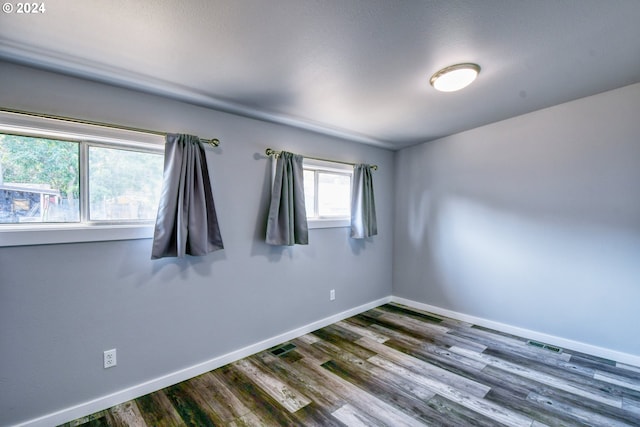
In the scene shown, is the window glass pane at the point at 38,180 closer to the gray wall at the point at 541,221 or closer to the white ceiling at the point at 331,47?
the white ceiling at the point at 331,47

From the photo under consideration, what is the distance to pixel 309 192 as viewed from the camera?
10.7 ft

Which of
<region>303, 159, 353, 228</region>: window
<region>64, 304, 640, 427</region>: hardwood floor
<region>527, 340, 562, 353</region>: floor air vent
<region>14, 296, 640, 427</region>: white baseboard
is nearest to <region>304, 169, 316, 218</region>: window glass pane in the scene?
<region>303, 159, 353, 228</region>: window

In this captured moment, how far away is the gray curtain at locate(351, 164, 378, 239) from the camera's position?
3518mm

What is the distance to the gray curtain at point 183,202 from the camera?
6.79ft

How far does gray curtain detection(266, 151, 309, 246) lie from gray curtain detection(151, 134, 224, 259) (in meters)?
0.60

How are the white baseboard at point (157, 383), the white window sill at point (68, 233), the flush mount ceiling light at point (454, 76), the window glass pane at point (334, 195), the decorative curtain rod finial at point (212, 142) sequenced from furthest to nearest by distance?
1. the window glass pane at point (334, 195)
2. the decorative curtain rod finial at point (212, 142)
3. the flush mount ceiling light at point (454, 76)
4. the white baseboard at point (157, 383)
5. the white window sill at point (68, 233)

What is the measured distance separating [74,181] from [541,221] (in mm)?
4039

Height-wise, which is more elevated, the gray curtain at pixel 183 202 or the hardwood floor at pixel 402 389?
the gray curtain at pixel 183 202

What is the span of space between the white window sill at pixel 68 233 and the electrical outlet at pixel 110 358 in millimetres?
781

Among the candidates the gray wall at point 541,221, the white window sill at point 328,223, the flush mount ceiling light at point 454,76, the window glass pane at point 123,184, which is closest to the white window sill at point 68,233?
the window glass pane at point 123,184

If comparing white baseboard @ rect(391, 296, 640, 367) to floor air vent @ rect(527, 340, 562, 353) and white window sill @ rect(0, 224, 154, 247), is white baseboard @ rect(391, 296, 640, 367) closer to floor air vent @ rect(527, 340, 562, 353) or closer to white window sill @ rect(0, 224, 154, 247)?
floor air vent @ rect(527, 340, 562, 353)

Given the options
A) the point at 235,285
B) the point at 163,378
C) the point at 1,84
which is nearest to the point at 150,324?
the point at 163,378

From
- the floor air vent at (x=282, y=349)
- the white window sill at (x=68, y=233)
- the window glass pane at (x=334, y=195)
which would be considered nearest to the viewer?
the white window sill at (x=68, y=233)

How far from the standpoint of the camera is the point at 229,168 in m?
2.53
